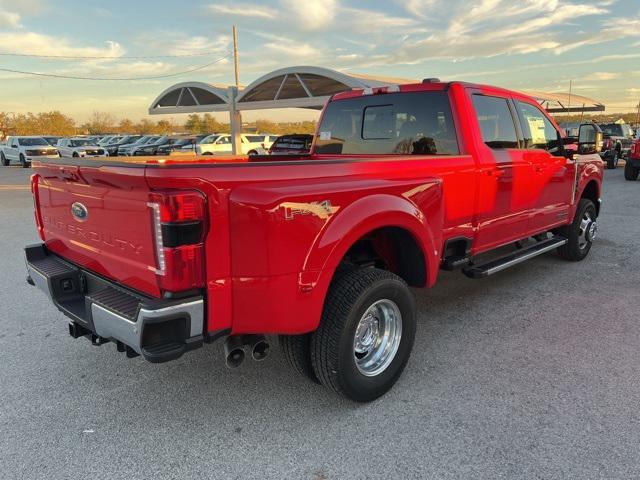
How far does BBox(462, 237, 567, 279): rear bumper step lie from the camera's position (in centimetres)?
414

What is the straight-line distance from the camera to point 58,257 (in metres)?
3.32

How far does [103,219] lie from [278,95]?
80.1ft

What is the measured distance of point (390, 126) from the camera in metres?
4.40

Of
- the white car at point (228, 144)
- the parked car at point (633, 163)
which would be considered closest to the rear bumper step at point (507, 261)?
the parked car at point (633, 163)

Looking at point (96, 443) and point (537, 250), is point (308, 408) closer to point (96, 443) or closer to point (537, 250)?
point (96, 443)

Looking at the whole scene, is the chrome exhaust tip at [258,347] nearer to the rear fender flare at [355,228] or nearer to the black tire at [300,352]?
the black tire at [300,352]

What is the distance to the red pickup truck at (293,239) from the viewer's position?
2283mm

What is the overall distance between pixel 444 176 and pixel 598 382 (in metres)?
1.71

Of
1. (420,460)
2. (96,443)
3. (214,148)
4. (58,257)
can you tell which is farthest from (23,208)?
(214,148)

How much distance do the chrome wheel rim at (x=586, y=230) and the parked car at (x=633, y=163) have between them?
37.9 ft

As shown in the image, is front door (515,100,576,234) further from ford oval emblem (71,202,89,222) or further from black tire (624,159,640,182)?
black tire (624,159,640,182)

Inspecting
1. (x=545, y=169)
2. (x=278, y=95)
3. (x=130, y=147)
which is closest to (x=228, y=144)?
(x=278, y=95)

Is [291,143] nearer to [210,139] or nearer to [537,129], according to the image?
[537,129]

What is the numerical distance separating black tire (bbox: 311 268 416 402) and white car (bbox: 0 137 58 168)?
2783 centimetres
